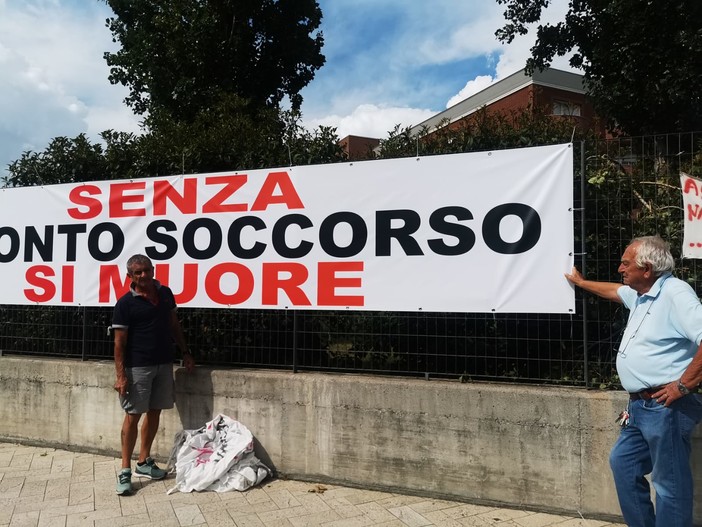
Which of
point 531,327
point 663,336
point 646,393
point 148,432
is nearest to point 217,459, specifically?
point 148,432

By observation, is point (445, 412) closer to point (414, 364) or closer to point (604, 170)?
point (414, 364)

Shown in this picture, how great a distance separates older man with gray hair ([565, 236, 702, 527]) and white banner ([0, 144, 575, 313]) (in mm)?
971

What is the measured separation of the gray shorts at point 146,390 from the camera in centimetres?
429

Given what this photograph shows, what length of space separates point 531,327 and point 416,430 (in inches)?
47.6

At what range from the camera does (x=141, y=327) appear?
4.30m

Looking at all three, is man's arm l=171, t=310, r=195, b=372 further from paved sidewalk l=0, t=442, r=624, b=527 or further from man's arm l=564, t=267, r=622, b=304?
man's arm l=564, t=267, r=622, b=304

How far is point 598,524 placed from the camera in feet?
11.8

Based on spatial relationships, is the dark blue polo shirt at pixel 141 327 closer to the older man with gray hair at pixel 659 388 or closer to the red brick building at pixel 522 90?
the older man with gray hair at pixel 659 388

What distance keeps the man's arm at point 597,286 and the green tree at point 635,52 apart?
861 centimetres

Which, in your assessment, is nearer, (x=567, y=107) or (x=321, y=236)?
(x=321, y=236)

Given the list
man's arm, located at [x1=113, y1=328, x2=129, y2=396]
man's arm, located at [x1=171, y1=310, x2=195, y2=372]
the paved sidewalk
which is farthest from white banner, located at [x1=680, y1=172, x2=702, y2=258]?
man's arm, located at [x1=113, y1=328, x2=129, y2=396]

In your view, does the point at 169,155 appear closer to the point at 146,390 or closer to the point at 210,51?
the point at 146,390

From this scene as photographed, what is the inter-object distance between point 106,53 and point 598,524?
17.1 meters

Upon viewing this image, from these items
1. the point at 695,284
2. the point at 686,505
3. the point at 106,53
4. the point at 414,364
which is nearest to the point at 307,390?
the point at 414,364
